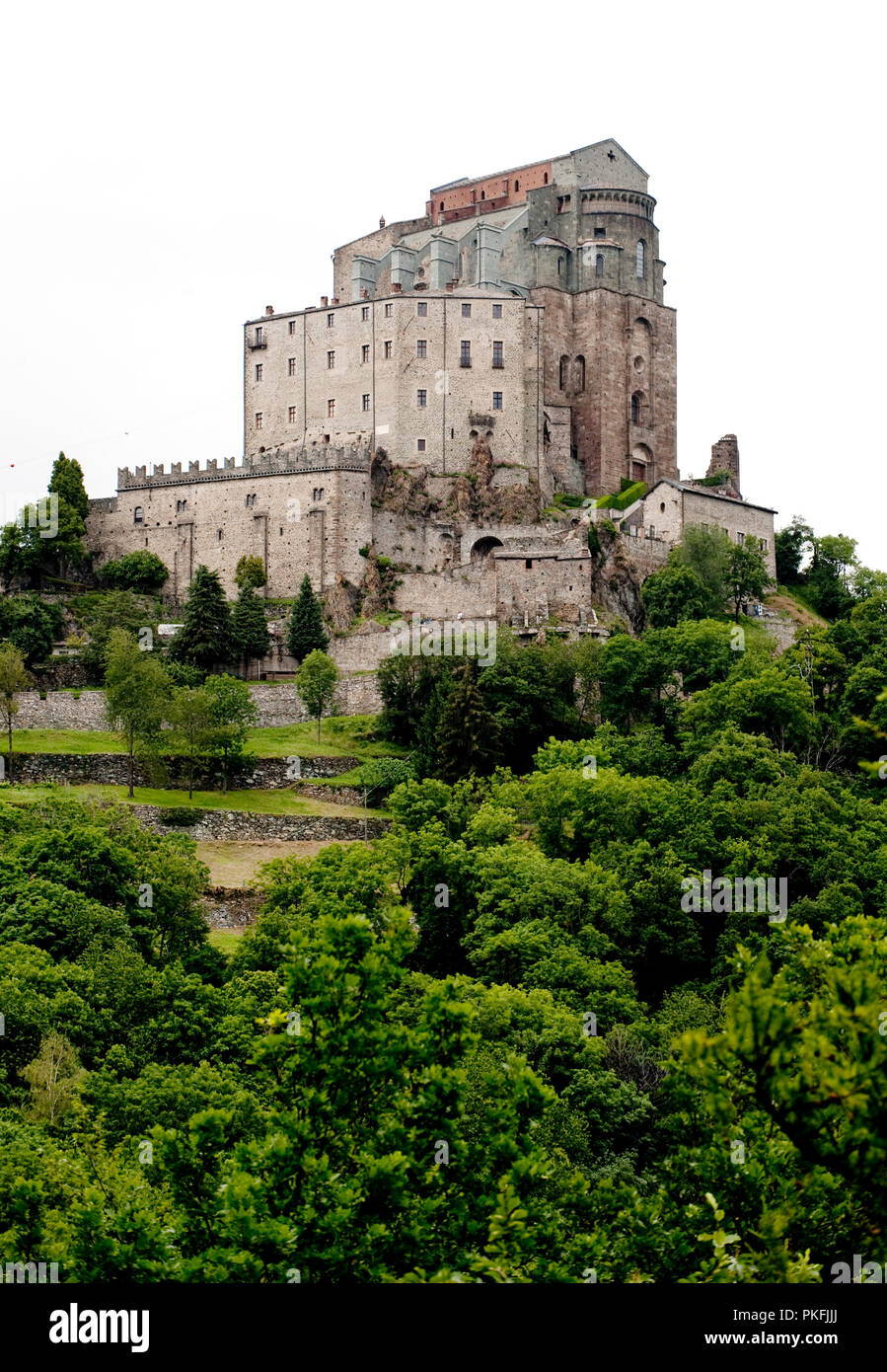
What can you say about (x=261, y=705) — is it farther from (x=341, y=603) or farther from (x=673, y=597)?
(x=673, y=597)

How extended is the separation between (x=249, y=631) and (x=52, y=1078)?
45.2 meters

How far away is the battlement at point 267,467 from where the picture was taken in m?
93.6

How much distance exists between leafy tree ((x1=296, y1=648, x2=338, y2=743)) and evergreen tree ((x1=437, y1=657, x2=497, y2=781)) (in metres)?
6.98

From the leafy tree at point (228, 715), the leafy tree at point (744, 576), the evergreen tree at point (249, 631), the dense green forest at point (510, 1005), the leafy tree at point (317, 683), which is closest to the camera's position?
the dense green forest at point (510, 1005)

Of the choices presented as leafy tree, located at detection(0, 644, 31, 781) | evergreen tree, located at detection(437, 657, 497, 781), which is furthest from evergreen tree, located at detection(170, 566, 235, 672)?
evergreen tree, located at detection(437, 657, 497, 781)

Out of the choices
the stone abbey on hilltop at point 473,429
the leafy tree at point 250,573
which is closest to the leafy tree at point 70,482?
the stone abbey on hilltop at point 473,429

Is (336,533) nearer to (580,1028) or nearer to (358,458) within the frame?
(358,458)

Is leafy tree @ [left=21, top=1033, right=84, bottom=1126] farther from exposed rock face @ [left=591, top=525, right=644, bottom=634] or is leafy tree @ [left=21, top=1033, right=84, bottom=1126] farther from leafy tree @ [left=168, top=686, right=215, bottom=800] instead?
exposed rock face @ [left=591, top=525, right=644, bottom=634]

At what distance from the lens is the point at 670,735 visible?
242ft

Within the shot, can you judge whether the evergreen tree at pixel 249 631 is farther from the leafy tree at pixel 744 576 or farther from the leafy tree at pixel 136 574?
the leafy tree at pixel 744 576

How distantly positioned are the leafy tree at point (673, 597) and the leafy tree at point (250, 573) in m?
18.9

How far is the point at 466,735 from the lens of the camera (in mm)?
69812
